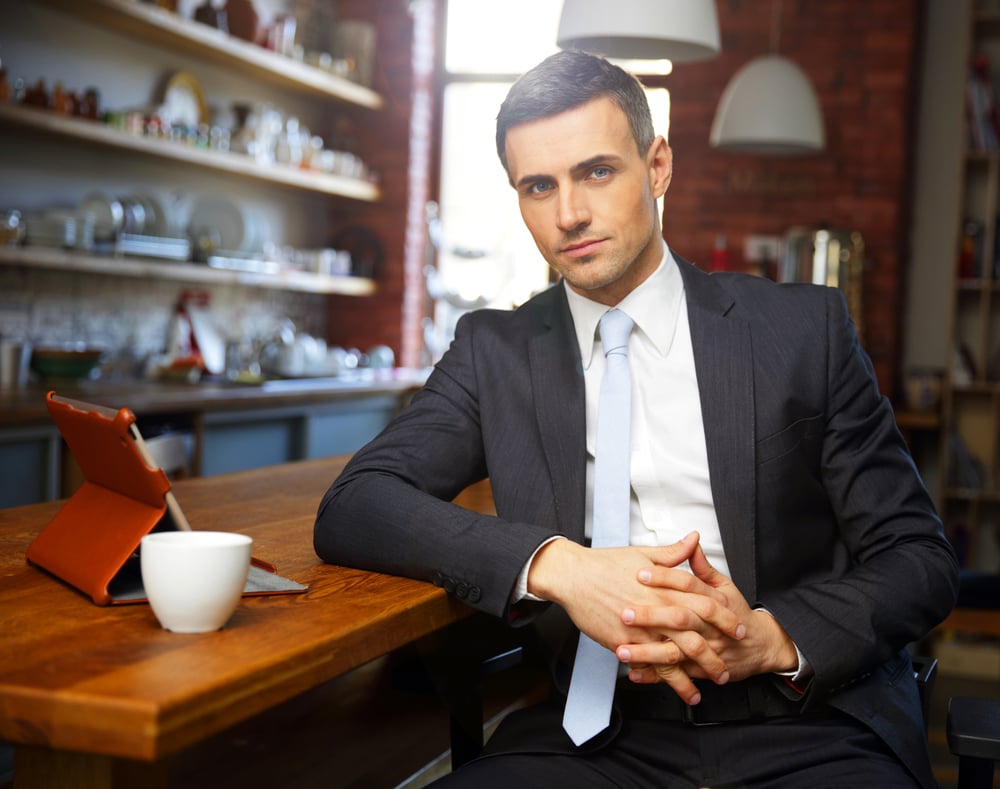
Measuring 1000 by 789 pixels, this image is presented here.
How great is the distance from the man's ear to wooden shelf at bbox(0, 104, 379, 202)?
2.79 meters

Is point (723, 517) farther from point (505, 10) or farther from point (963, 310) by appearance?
point (505, 10)

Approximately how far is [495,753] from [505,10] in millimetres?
5549

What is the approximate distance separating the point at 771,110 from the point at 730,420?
3.33 metres

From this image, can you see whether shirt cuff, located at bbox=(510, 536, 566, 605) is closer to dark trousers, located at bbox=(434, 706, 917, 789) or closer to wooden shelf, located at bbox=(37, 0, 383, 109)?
dark trousers, located at bbox=(434, 706, 917, 789)

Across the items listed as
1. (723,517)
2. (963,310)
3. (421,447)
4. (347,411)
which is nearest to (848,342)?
(723,517)

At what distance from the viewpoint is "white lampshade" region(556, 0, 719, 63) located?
8.16ft

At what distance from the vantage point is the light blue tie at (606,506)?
1.42m

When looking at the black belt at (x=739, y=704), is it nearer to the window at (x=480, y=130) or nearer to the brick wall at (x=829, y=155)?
the brick wall at (x=829, y=155)

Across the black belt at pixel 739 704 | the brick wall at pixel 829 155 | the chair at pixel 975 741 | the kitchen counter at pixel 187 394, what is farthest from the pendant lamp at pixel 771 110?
the chair at pixel 975 741

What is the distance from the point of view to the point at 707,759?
1.42 metres

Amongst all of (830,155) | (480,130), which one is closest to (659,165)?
(830,155)

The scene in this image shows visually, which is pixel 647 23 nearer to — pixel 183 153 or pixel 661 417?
pixel 661 417

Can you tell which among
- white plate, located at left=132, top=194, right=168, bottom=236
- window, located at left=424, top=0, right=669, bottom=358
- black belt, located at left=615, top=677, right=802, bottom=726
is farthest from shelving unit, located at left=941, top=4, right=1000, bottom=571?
black belt, located at left=615, top=677, right=802, bottom=726

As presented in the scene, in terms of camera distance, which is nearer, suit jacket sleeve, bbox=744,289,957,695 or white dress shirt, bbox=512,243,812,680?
suit jacket sleeve, bbox=744,289,957,695
